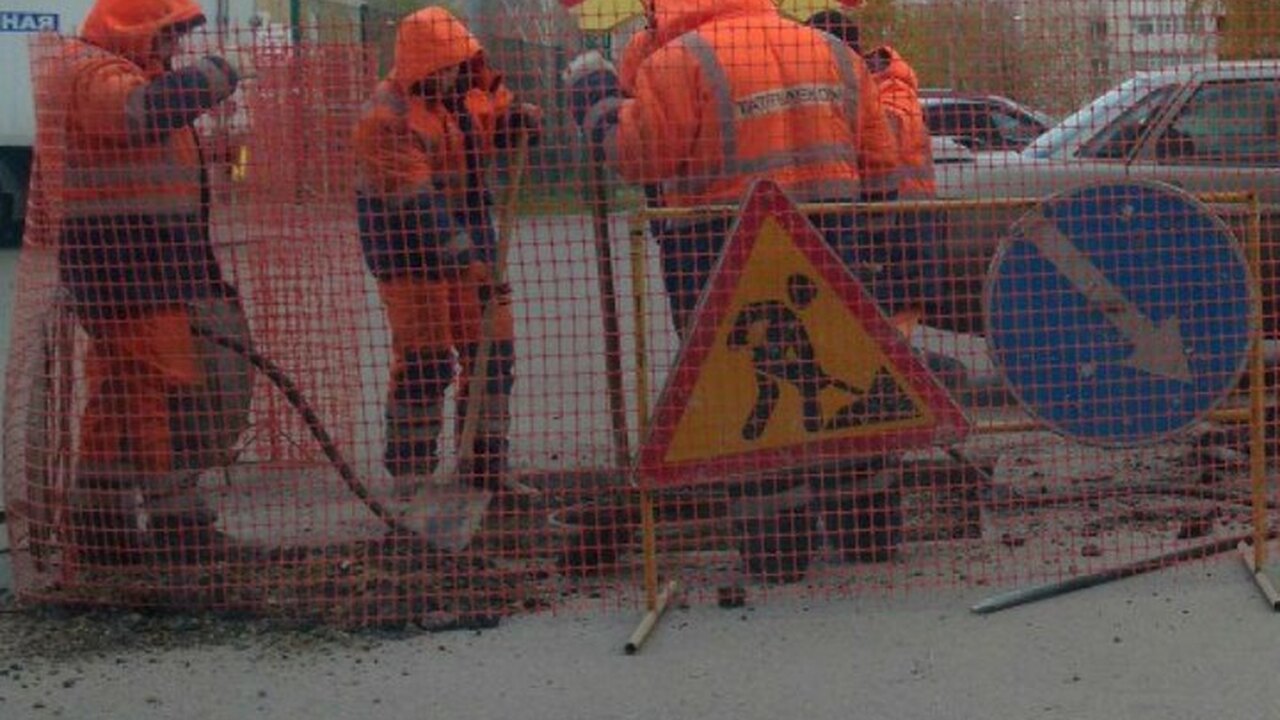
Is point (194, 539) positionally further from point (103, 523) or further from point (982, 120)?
point (982, 120)

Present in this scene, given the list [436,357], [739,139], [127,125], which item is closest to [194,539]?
[436,357]

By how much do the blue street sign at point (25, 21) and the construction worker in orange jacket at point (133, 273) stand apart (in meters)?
18.1

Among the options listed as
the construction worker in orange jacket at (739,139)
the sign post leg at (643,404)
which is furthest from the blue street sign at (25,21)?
the sign post leg at (643,404)

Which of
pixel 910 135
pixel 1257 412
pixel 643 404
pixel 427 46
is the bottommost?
pixel 1257 412

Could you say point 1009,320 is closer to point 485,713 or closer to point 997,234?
point 997,234

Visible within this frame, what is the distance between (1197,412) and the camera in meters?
6.70

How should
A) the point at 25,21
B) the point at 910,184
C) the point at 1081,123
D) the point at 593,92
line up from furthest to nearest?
the point at 25,21
the point at 1081,123
the point at 910,184
the point at 593,92

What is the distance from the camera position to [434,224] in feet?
23.5

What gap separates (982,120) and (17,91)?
19.4 m

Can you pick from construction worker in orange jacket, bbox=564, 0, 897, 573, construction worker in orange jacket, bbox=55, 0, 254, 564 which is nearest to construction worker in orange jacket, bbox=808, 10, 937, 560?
construction worker in orange jacket, bbox=564, 0, 897, 573

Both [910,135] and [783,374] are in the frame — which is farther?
[910,135]

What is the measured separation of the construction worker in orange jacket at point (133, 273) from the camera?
6.79 metres

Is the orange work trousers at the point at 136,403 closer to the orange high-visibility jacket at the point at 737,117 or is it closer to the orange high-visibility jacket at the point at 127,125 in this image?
the orange high-visibility jacket at the point at 127,125

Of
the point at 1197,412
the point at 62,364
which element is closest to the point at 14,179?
the point at 62,364
